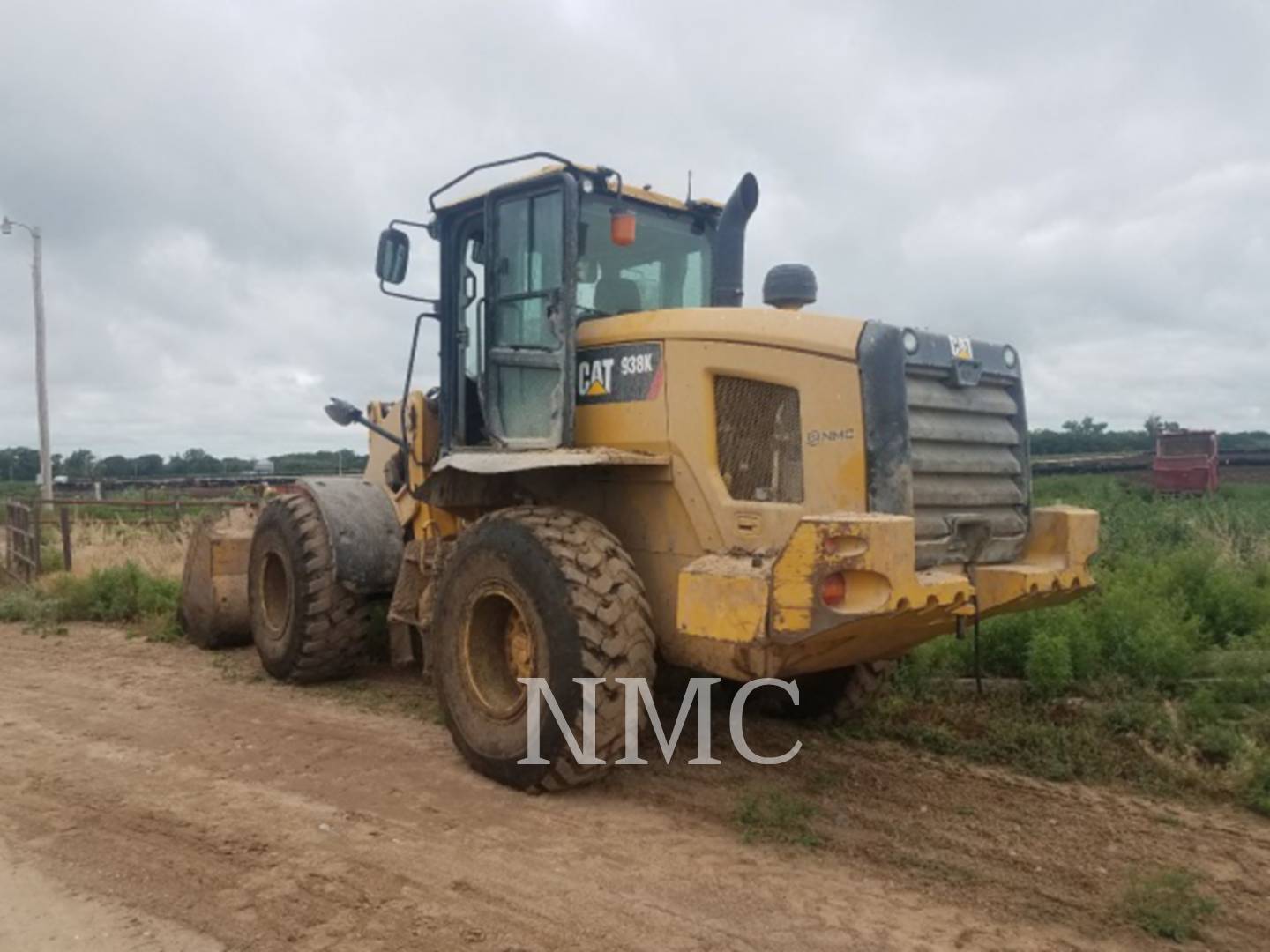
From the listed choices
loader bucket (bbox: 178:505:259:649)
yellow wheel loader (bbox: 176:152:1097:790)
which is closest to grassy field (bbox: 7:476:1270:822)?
yellow wheel loader (bbox: 176:152:1097:790)

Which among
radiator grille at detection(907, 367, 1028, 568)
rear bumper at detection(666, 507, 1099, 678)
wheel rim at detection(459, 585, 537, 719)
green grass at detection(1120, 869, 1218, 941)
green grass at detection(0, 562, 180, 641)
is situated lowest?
green grass at detection(1120, 869, 1218, 941)

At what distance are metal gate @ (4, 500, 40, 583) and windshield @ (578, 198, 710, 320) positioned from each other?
1021 centimetres

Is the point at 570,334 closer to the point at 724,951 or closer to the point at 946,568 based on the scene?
the point at 946,568

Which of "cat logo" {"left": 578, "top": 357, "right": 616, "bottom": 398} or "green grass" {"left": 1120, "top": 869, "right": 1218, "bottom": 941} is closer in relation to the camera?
"green grass" {"left": 1120, "top": 869, "right": 1218, "bottom": 941}

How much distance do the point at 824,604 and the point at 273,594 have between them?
198 inches

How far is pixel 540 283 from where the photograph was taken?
239 inches

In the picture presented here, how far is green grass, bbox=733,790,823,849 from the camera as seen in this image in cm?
456

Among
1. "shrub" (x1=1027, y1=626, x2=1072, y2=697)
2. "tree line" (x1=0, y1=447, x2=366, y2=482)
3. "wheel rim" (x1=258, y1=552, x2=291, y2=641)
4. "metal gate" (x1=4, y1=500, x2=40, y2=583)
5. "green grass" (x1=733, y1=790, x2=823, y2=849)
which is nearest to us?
"green grass" (x1=733, y1=790, x2=823, y2=849)

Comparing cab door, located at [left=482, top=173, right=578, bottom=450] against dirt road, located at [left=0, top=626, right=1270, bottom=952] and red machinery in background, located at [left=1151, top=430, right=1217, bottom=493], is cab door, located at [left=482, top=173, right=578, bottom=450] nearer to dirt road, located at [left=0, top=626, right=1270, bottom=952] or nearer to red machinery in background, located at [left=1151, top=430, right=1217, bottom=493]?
dirt road, located at [left=0, top=626, right=1270, bottom=952]

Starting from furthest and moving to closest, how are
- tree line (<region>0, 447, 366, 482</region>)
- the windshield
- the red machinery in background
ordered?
1. tree line (<region>0, 447, 366, 482</region>)
2. the red machinery in background
3. the windshield

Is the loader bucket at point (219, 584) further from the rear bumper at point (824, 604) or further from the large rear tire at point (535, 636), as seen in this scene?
the rear bumper at point (824, 604)

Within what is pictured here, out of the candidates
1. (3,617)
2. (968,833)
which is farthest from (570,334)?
(3,617)

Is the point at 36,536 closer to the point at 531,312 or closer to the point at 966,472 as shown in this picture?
the point at 531,312

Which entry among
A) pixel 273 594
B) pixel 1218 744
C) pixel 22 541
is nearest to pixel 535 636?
pixel 1218 744
